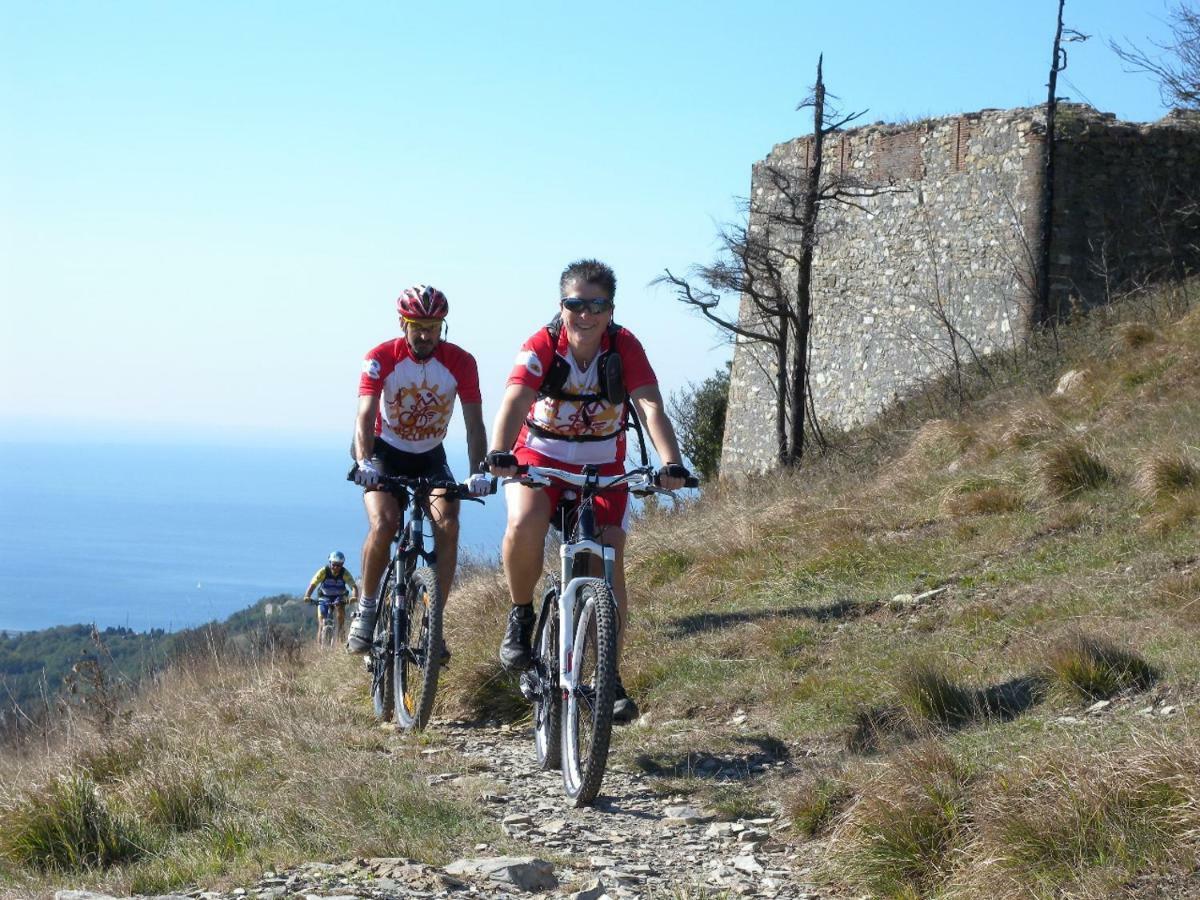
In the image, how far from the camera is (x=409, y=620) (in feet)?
22.7

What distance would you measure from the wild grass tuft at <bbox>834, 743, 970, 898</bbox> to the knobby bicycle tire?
70.4 inches

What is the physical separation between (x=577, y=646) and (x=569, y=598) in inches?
8.5

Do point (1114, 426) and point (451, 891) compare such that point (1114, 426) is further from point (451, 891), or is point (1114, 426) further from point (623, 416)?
point (451, 891)

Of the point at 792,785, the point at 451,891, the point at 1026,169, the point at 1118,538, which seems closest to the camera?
the point at 451,891

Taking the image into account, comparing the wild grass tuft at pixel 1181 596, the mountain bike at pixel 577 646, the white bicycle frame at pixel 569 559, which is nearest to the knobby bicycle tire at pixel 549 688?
the mountain bike at pixel 577 646

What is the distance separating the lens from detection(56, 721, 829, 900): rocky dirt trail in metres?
4.04

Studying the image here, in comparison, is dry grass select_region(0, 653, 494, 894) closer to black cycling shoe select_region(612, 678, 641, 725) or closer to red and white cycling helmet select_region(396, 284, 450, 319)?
black cycling shoe select_region(612, 678, 641, 725)

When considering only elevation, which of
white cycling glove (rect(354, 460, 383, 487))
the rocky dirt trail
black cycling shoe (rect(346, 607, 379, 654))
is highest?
white cycling glove (rect(354, 460, 383, 487))

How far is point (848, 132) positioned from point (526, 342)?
16754 millimetres

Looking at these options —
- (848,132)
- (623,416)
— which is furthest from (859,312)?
(623,416)

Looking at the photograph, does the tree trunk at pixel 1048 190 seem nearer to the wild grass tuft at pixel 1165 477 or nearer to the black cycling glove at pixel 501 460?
the wild grass tuft at pixel 1165 477

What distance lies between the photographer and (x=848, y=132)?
2131 cm

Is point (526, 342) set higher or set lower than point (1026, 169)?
lower

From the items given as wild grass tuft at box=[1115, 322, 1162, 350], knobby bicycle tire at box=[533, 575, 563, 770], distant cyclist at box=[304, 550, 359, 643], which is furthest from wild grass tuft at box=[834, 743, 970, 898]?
distant cyclist at box=[304, 550, 359, 643]
